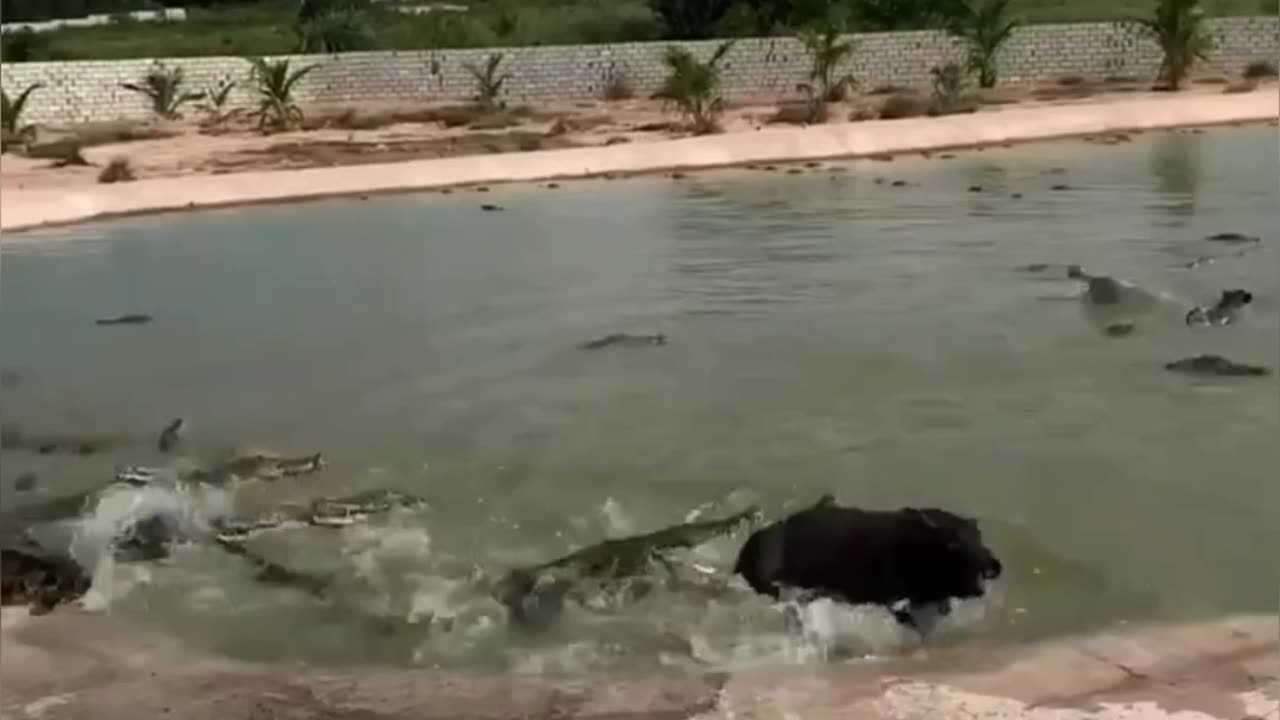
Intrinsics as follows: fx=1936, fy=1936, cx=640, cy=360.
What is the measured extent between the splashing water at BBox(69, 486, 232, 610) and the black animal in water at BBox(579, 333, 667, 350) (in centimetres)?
337

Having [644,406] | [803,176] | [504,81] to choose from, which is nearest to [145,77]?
[504,81]

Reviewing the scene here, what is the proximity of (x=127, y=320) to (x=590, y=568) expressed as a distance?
6455mm

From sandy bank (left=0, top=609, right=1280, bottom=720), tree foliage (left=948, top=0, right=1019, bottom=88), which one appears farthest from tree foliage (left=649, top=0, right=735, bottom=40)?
sandy bank (left=0, top=609, right=1280, bottom=720)

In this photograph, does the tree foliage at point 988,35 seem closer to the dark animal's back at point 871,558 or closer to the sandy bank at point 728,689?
the dark animal's back at point 871,558

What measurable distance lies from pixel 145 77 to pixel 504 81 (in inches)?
205

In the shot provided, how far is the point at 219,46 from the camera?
30.9m

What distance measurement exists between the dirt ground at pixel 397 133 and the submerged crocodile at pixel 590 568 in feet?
46.8

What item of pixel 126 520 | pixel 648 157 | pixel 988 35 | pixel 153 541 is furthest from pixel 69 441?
pixel 988 35

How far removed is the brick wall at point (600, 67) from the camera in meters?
27.7

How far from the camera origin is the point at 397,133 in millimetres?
25234

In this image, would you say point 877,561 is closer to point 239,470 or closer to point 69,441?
point 239,470

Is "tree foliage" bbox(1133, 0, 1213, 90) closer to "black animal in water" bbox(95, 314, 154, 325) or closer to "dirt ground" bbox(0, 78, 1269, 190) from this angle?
"dirt ground" bbox(0, 78, 1269, 190)

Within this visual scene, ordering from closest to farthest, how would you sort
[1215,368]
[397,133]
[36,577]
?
[36,577]
[1215,368]
[397,133]

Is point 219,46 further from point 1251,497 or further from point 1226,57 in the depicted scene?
point 1251,497
